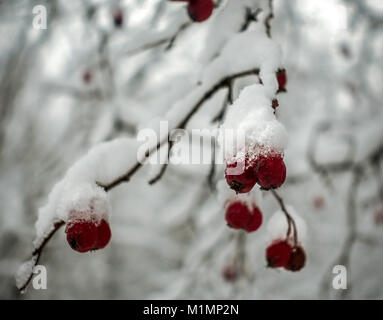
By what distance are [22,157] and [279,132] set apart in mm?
7671

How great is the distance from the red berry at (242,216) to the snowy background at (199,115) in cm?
10

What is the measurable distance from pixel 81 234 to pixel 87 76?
315 centimetres

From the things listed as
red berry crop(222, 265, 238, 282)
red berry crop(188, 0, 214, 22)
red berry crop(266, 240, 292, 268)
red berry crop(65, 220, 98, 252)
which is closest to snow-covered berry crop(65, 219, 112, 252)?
red berry crop(65, 220, 98, 252)

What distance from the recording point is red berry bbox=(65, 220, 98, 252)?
3.11 feet

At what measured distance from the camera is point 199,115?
8.55ft

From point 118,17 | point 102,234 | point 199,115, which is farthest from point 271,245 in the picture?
point 118,17

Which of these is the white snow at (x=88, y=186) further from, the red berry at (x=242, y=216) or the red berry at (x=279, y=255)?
the red berry at (x=279, y=255)

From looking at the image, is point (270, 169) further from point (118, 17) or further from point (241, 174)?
point (118, 17)

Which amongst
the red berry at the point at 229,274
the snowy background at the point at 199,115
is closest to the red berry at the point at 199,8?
the snowy background at the point at 199,115

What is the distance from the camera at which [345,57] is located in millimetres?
4082

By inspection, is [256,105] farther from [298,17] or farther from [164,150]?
[298,17]

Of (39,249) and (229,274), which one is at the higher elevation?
(229,274)

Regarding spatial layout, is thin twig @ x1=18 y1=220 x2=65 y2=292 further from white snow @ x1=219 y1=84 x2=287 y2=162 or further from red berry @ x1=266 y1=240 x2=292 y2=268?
red berry @ x1=266 y1=240 x2=292 y2=268
